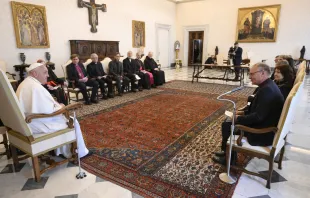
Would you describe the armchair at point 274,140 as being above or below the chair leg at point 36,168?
above

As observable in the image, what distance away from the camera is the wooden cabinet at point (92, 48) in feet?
25.4

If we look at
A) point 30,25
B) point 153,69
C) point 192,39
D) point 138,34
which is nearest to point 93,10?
point 30,25

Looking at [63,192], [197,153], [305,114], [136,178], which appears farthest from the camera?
[305,114]

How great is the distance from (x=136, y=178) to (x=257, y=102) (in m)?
1.54

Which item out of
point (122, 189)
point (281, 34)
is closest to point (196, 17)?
point (281, 34)

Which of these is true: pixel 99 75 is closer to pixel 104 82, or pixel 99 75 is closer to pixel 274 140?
pixel 104 82

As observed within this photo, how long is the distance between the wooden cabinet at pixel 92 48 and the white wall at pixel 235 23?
6.53 metres

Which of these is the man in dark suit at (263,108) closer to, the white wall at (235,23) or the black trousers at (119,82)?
the black trousers at (119,82)

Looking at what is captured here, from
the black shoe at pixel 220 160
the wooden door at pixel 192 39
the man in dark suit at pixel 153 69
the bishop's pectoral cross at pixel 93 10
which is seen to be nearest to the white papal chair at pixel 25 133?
the black shoe at pixel 220 160

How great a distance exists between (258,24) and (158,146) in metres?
10.9

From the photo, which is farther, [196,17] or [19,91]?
[196,17]

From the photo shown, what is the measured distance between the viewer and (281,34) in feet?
35.6

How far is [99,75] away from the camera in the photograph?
6066mm

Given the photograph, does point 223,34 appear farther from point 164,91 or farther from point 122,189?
point 122,189
